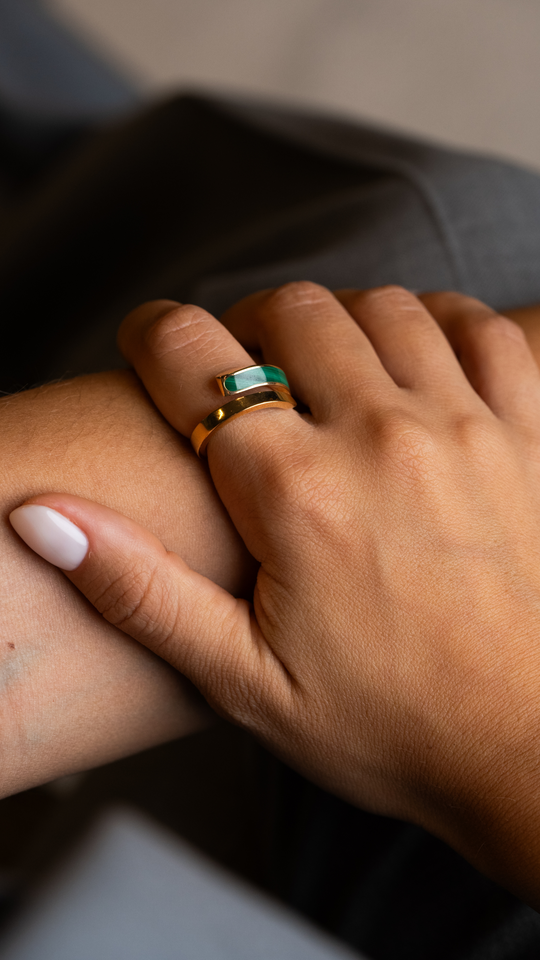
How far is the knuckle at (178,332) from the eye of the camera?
56 centimetres

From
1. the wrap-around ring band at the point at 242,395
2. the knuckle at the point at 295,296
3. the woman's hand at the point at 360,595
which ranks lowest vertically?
the woman's hand at the point at 360,595

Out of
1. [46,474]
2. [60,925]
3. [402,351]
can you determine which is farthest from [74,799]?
[402,351]

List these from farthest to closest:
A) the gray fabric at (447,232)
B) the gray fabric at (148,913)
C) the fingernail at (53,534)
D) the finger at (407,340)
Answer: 1. the gray fabric at (148,913)
2. the gray fabric at (447,232)
3. the finger at (407,340)
4. the fingernail at (53,534)

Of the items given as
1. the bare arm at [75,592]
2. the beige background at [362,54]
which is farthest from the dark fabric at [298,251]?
the beige background at [362,54]

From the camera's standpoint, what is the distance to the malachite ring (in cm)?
53

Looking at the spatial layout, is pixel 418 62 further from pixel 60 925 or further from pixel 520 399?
pixel 60 925

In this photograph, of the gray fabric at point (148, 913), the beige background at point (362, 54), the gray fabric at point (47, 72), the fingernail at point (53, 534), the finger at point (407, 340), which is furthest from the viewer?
the beige background at point (362, 54)

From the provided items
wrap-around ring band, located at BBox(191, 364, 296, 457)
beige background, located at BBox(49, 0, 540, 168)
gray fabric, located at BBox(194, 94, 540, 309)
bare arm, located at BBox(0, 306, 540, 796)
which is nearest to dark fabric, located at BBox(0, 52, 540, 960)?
gray fabric, located at BBox(194, 94, 540, 309)

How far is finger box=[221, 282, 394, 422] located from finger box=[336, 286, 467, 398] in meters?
0.03

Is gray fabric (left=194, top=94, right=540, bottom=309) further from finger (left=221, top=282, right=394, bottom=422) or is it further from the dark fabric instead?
finger (left=221, top=282, right=394, bottom=422)

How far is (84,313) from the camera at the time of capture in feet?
3.77

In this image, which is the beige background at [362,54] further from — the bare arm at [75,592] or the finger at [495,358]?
the bare arm at [75,592]

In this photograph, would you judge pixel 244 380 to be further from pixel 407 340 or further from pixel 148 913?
pixel 148 913

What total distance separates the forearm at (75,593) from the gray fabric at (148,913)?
1.57 ft
